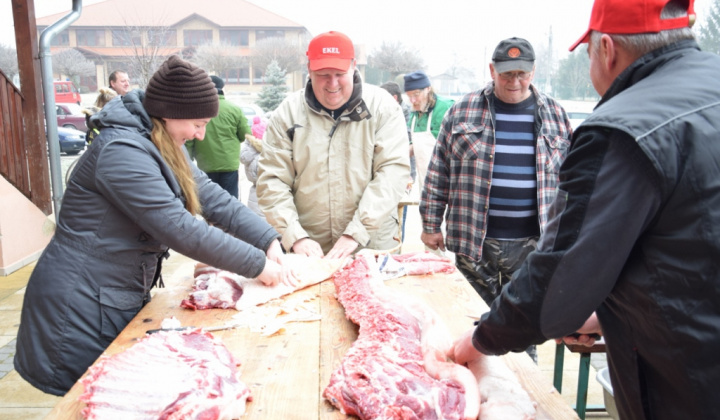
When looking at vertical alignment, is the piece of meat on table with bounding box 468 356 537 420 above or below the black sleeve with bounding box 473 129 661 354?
below

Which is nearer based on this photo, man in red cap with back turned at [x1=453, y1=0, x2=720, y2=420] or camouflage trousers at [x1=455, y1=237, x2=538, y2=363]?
man in red cap with back turned at [x1=453, y1=0, x2=720, y2=420]

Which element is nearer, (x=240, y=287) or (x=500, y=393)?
(x=500, y=393)

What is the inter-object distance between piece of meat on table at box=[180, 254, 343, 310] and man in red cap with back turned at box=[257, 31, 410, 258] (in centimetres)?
41

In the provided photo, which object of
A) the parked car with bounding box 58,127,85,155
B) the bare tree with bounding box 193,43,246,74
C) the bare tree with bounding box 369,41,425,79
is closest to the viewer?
the parked car with bounding box 58,127,85,155

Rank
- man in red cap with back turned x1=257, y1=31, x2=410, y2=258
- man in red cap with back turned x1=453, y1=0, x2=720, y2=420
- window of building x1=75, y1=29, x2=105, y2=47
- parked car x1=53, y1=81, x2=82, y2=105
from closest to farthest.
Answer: man in red cap with back turned x1=453, y1=0, x2=720, y2=420
man in red cap with back turned x1=257, y1=31, x2=410, y2=258
parked car x1=53, y1=81, x2=82, y2=105
window of building x1=75, y1=29, x2=105, y2=47

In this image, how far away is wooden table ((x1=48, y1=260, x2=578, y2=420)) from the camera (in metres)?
1.77

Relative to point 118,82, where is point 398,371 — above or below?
below

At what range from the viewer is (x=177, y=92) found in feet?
8.10

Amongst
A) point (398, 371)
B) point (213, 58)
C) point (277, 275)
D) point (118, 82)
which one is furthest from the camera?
point (213, 58)

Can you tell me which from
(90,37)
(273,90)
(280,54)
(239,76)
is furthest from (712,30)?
(239,76)

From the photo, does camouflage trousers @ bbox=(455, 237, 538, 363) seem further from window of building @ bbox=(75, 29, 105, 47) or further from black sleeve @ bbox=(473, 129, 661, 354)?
window of building @ bbox=(75, 29, 105, 47)

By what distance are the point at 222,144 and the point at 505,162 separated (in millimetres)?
4509

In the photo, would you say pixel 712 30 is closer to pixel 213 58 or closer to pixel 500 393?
pixel 500 393

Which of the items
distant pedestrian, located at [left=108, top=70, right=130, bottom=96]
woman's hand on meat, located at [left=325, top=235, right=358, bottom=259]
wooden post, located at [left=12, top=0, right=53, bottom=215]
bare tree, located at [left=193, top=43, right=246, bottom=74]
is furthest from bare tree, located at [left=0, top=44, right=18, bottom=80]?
bare tree, located at [left=193, top=43, right=246, bottom=74]
